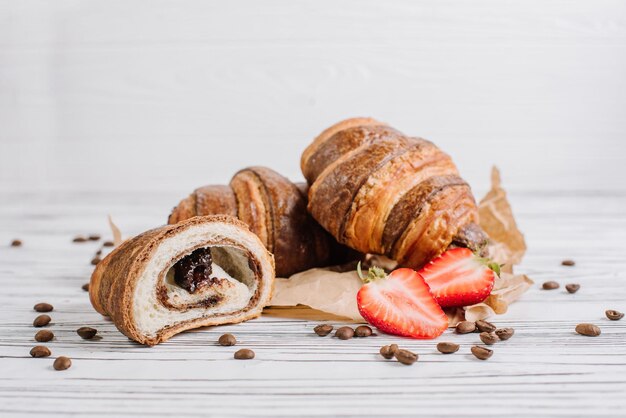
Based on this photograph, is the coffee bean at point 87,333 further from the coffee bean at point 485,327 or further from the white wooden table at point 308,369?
the coffee bean at point 485,327

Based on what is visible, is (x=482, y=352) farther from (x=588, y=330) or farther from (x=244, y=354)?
(x=244, y=354)

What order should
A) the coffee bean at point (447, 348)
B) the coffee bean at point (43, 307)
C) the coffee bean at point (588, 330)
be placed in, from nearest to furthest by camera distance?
the coffee bean at point (447, 348), the coffee bean at point (588, 330), the coffee bean at point (43, 307)

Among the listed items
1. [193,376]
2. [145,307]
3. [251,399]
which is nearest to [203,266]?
[145,307]

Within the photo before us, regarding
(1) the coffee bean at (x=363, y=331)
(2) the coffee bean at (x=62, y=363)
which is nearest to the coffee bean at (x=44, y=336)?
(2) the coffee bean at (x=62, y=363)

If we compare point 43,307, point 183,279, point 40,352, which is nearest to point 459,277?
point 183,279

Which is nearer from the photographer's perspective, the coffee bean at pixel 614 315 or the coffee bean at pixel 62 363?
the coffee bean at pixel 62 363

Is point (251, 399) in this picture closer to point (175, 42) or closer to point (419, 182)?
point (419, 182)

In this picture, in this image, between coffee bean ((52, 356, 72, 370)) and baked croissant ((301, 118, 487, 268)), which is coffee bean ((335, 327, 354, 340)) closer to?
baked croissant ((301, 118, 487, 268))
